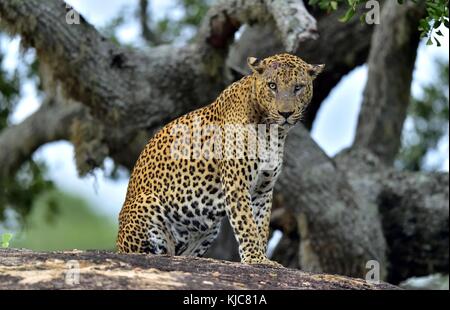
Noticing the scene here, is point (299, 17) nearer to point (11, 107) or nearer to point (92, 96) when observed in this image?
point (92, 96)

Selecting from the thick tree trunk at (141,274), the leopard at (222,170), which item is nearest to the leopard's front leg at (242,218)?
the leopard at (222,170)

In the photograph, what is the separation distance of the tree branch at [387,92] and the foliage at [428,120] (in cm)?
239

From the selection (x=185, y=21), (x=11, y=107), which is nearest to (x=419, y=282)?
(x=185, y=21)

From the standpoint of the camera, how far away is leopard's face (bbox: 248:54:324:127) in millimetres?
10039

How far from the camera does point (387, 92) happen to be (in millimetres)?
17125

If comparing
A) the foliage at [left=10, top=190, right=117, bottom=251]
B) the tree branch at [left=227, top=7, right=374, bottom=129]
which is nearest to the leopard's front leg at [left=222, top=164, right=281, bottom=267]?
the tree branch at [left=227, top=7, right=374, bottom=129]

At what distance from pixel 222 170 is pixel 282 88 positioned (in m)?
0.94

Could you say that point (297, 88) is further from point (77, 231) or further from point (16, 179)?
point (77, 231)

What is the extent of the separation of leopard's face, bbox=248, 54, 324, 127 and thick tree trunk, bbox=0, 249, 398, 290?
1467 millimetres

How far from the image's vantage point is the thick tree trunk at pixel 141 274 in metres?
7.98

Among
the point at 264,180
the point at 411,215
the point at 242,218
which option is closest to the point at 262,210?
the point at 264,180

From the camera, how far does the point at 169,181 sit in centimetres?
1057

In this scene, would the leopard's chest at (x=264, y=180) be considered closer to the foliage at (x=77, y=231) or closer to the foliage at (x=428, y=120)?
the foliage at (x=428, y=120)

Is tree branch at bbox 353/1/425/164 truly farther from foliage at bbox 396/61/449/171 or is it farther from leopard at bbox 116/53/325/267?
leopard at bbox 116/53/325/267
